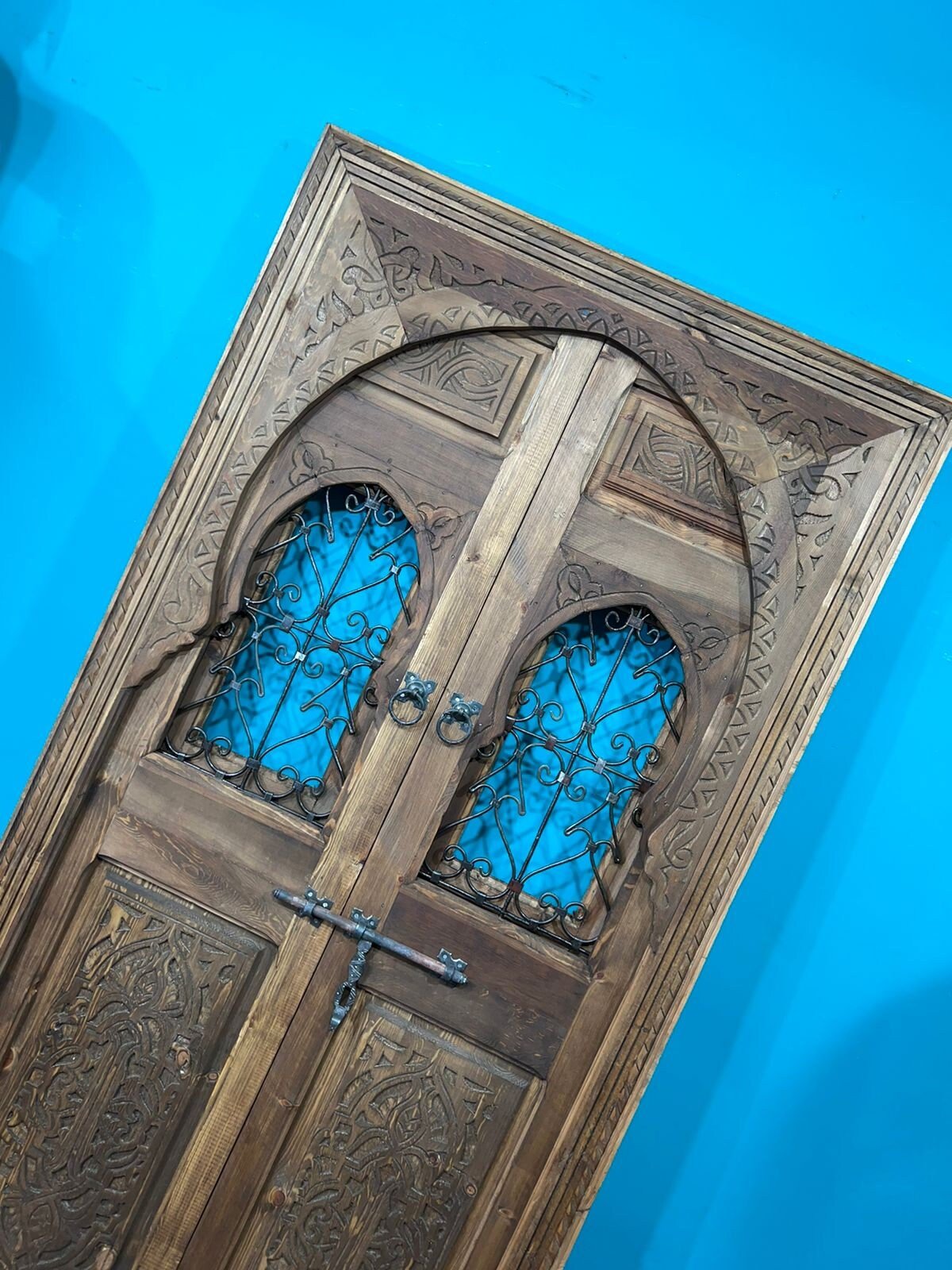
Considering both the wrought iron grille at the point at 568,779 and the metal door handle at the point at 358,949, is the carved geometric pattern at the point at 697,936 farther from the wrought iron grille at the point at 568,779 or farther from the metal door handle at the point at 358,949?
the metal door handle at the point at 358,949

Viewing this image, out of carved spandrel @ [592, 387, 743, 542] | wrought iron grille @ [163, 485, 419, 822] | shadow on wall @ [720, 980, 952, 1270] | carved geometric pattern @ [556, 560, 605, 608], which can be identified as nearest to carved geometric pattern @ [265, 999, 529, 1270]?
wrought iron grille @ [163, 485, 419, 822]

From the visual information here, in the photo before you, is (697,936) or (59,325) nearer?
(697,936)

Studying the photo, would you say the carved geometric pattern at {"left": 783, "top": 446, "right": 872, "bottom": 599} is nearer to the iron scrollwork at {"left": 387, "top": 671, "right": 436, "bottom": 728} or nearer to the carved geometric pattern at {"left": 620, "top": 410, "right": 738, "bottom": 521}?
the carved geometric pattern at {"left": 620, "top": 410, "right": 738, "bottom": 521}

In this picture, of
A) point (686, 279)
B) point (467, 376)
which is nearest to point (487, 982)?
point (467, 376)

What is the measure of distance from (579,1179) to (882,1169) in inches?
25.3

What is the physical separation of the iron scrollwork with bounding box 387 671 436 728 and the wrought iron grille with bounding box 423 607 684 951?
0.15 m

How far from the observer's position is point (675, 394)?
6.48 feet

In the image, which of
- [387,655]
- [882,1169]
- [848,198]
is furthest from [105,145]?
[882,1169]

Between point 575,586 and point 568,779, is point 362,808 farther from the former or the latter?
point 575,586

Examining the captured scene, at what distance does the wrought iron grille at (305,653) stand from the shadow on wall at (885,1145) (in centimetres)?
119

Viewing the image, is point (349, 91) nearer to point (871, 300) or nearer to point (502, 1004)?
point (871, 300)

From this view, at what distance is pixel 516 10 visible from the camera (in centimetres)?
210

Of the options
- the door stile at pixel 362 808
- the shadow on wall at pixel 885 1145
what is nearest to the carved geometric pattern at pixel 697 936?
the shadow on wall at pixel 885 1145

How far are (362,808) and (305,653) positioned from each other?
0.32m
